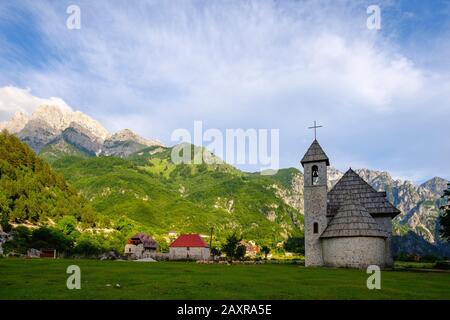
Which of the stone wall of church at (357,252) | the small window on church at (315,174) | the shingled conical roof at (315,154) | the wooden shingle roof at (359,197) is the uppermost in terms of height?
the shingled conical roof at (315,154)

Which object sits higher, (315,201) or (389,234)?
(315,201)

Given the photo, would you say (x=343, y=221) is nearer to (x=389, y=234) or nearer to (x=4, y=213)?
(x=389, y=234)

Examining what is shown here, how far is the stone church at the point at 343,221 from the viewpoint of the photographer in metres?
45.6

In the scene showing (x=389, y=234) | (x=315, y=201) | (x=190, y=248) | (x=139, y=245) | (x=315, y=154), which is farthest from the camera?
(x=139, y=245)

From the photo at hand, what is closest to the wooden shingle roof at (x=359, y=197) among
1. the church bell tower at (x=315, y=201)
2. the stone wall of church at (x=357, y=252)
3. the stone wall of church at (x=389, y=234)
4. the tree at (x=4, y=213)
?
the stone wall of church at (x=389, y=234)

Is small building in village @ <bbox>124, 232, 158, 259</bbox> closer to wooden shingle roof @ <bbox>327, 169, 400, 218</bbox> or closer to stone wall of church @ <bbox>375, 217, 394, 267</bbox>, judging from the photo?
wooden shingle roof @ <bbox>327, 169, 400, 218</bbox>

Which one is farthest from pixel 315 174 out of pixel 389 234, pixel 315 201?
pixel 389 234

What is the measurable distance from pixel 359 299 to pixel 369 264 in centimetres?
2816

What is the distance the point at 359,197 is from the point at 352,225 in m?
10.0

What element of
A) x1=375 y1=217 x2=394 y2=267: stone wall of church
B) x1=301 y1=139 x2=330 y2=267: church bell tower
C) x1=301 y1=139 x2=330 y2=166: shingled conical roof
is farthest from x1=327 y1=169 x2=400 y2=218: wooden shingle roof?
x1=301 y1=139 x2=330 y2=166: shingled conical roof

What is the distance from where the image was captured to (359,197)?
181ft

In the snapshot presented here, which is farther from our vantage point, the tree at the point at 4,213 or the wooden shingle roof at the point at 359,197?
the tree at the point at 4,213

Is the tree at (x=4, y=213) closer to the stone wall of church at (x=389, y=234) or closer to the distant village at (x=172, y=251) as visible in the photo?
the distant village at (x=172, y=251)

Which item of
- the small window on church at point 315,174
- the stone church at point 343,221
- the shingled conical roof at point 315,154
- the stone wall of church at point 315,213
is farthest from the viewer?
the small window on church at point 315,174
